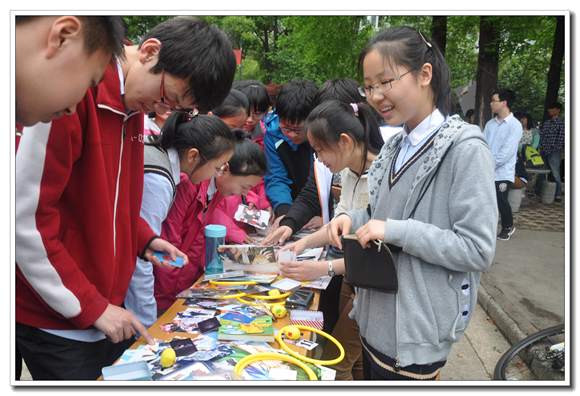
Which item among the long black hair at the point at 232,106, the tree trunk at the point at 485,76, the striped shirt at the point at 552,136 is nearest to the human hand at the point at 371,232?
the long black hair at the point at 232,106

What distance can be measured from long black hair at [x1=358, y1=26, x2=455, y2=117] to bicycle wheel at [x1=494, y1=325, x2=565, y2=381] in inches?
79.8

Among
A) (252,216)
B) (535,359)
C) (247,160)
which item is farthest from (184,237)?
(535,359)

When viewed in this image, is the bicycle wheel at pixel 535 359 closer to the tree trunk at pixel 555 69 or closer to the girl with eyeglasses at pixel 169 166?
the girl with eyeglasses at pixel 169 166

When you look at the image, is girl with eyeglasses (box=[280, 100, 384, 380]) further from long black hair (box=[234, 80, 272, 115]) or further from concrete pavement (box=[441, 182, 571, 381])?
long black hair (box=[234, 80, 272, 115])

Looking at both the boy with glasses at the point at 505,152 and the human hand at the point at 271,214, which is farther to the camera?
the boy with glasses at the point at 505,152

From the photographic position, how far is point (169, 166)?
1924mm

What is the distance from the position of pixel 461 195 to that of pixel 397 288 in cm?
36

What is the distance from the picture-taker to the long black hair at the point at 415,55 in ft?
4.40

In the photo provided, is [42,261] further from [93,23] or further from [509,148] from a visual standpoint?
[509,148]

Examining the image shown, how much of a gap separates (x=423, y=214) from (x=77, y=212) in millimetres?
1101

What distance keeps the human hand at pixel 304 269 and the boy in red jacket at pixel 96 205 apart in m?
0.82

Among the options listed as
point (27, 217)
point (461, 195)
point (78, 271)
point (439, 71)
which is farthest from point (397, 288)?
point (27, 217)

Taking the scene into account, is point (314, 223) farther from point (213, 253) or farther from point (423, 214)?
point (423, 214)

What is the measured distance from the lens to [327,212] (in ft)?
8.93
